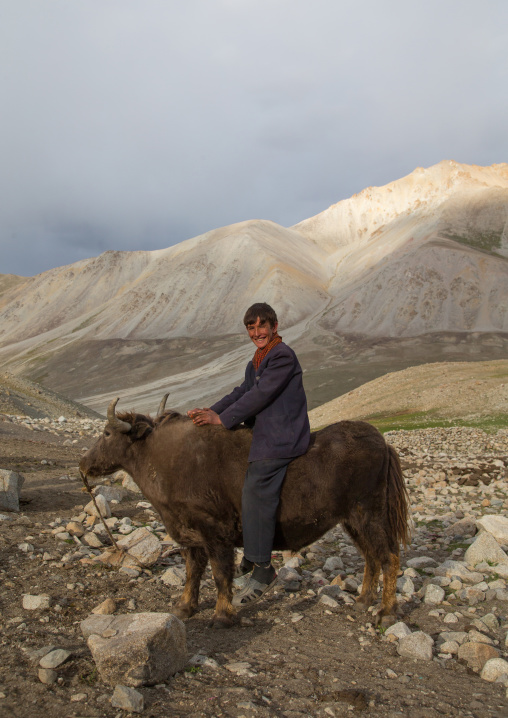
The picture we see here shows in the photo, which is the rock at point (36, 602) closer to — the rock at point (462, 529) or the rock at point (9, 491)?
the rock at point (9, 491)

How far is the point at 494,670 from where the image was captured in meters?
4.54

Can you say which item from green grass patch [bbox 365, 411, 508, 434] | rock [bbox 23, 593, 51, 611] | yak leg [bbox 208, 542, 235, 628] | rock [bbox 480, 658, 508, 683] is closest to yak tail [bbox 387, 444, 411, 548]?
rock [bbox 480, 658, 508, 683]

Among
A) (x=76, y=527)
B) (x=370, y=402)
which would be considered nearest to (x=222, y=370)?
(x=370, y=402)

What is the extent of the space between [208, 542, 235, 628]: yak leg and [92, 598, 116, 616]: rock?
104 cm

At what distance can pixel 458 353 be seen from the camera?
103 m

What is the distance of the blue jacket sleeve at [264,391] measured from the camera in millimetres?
5625

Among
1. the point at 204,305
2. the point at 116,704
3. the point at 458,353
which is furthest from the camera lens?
the point at 204,305

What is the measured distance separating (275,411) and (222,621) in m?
2.24

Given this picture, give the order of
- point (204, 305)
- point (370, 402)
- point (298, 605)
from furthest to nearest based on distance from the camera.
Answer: point (204, 305) < point (370, 402) < point (298, 605)

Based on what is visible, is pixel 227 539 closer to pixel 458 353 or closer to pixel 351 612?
pixel 351 612

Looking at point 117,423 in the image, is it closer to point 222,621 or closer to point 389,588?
point 222,621

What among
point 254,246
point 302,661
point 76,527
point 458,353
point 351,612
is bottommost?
point 458,353

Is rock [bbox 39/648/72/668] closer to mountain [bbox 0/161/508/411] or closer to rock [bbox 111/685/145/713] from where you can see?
rock [bbox 111/685/145/713]

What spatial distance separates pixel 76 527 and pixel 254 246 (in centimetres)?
15169
